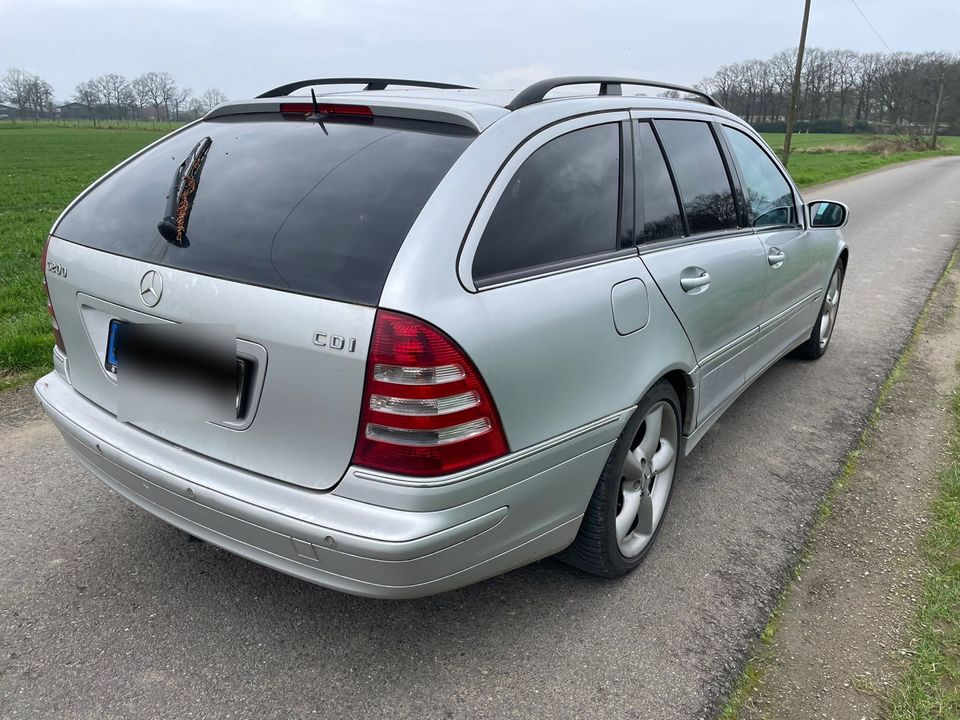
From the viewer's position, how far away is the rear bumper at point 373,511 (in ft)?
6.30

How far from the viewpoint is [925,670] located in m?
2.32

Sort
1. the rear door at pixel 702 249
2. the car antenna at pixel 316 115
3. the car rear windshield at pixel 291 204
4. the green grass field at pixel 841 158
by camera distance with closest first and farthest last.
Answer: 1. the car rear windshield at pixel 291 204
2. the car antenna at pixel 316 115
3. the rear door at pixel 702 249
4. the green grass field at pixel 841 158

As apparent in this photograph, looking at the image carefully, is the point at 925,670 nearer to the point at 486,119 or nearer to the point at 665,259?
the point at 665,259

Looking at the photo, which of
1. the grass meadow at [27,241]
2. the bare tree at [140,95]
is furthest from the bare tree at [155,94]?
the grass meadow at [27,241]

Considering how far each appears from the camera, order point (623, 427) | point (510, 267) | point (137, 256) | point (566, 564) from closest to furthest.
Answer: point (510, 267), point (137, 256), point (623, 427), point (566, 564)

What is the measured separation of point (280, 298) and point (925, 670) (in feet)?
7.19

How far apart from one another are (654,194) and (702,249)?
35 centimetres

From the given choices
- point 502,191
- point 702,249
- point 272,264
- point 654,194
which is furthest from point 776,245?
point 272,264

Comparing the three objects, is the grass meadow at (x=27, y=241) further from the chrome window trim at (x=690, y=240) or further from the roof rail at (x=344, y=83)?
the chrome window trim at (x=690, y=240)

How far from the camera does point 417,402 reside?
1.90 m

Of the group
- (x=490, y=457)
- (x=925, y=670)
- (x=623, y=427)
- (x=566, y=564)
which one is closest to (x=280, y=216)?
(x=490, y=457)

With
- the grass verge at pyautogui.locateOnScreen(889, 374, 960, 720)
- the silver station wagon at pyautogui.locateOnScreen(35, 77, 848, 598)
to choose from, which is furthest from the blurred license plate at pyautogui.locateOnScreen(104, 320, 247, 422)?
the grass verge at pyautogui.locateOnScreen(889, 374, 960, 720)

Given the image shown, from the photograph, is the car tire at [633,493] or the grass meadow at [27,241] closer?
the car tire at [633,493]

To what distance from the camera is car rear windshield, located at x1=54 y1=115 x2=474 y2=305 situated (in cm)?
200
